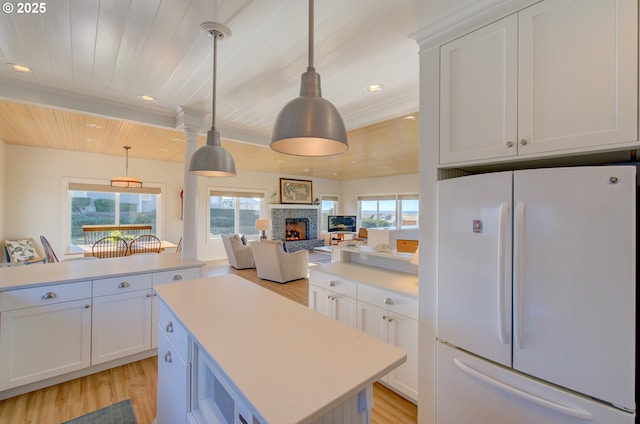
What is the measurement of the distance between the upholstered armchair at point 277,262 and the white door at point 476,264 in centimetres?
396

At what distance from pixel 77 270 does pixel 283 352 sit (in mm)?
2546

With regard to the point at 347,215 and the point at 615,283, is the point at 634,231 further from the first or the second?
the point at 347,215

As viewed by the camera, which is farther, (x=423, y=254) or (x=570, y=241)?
(x=423, y=254)

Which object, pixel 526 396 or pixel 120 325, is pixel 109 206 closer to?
pixel 120 325

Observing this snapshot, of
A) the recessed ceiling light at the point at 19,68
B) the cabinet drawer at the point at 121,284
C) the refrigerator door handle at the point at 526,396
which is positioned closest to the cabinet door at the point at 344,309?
the refrigerator door handle at the point at 526,396

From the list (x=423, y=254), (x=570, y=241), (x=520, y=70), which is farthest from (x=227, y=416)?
(x=520, y=70)

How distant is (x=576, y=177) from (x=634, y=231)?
0.27 metres

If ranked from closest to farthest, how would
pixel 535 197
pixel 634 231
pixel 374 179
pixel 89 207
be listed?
pixel 634 231
pixel 535 197
pixel 89 207
pixel 374 179

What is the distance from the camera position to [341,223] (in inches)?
427

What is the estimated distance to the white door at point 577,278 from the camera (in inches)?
40.8

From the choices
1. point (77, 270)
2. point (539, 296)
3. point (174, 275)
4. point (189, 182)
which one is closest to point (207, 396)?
point (539, 296)

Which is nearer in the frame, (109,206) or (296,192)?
(109,206)

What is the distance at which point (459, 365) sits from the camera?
4.93ft

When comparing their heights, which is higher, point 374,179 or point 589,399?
point 374,179
